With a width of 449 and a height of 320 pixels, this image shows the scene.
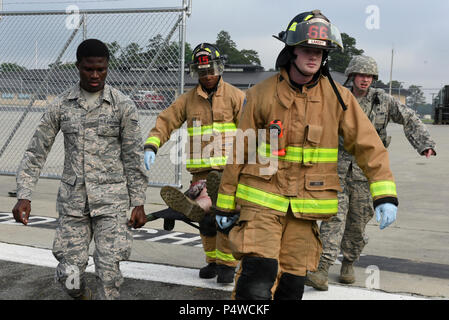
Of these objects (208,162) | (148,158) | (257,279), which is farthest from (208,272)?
(257,279)

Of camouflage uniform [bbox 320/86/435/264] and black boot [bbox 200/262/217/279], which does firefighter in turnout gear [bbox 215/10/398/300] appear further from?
black boot [bbox 200/262/217/279]

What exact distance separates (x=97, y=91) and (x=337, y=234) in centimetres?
244

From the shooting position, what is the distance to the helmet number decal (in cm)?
340

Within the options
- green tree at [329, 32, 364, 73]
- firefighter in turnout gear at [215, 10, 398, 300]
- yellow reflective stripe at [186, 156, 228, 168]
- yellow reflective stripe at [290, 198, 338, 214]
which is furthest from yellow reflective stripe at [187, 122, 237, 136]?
green tree at [329, 32, 364, 73]

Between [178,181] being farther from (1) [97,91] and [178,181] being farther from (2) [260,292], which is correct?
(2) [260,292]

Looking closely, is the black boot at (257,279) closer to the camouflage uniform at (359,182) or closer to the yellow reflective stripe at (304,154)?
the yellow reflective stripe at (304,154)

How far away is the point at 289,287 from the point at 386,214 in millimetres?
768

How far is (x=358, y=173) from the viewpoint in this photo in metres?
5.12

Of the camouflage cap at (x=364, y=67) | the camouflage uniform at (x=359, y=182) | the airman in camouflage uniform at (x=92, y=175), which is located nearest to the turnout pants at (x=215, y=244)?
the camouflage uniform at (x=359, y=182)

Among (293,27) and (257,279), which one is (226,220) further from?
(293,27)

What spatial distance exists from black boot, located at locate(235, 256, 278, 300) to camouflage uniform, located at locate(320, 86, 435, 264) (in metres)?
1.77

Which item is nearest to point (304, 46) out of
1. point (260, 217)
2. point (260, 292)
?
point (260, 217)
